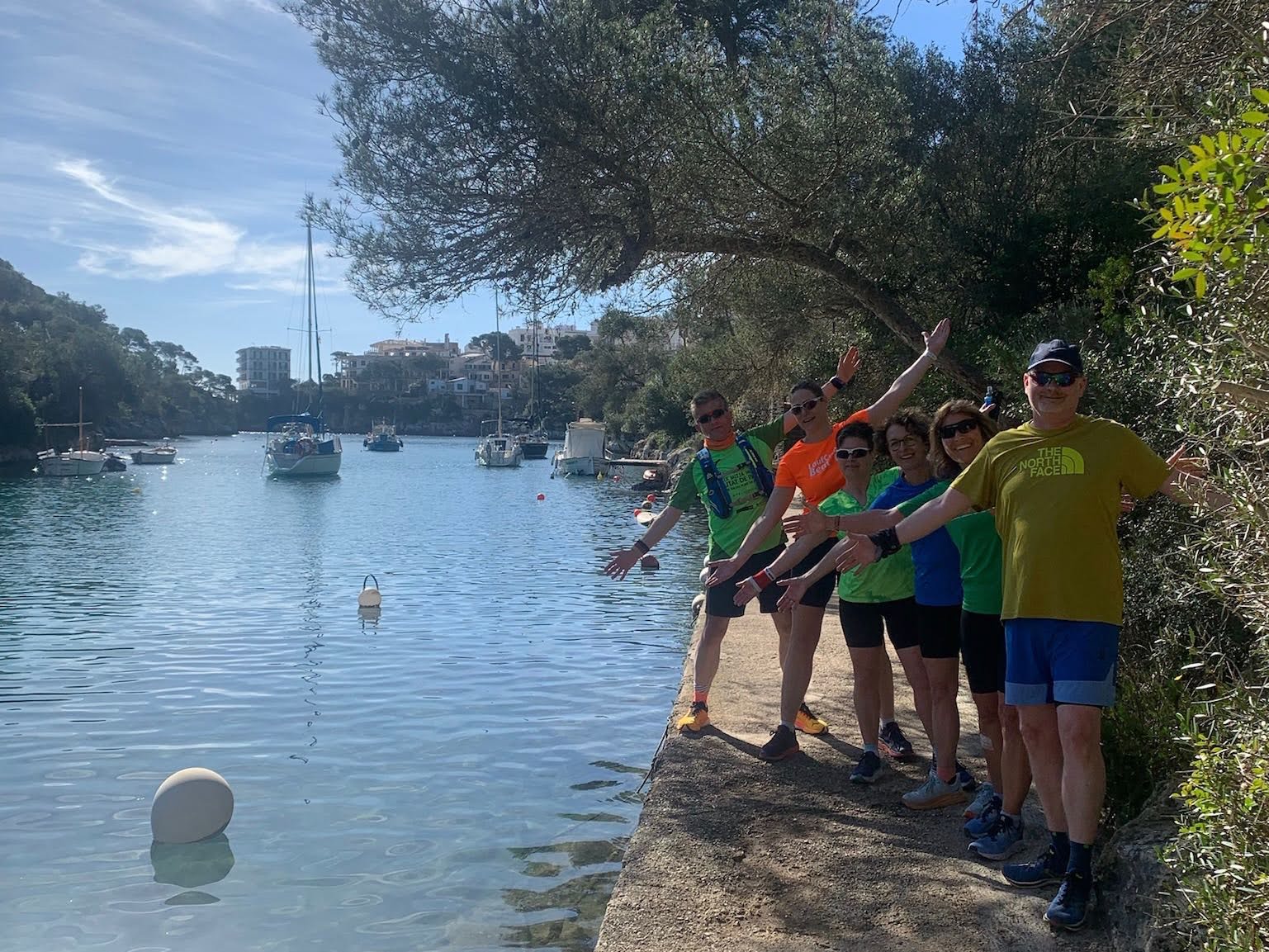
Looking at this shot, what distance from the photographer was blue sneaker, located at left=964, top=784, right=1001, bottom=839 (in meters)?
4.64

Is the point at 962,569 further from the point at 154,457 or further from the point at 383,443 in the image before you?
the point at 383,443

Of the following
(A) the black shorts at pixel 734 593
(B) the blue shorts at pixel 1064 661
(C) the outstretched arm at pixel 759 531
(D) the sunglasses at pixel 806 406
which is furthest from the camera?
(A) the black shorts at pixel 734 593

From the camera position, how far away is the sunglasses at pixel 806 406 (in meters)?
5.83

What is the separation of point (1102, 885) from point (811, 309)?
1049cm

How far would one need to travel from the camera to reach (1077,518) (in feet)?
12.2

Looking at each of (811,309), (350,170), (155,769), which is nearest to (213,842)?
(155,769)

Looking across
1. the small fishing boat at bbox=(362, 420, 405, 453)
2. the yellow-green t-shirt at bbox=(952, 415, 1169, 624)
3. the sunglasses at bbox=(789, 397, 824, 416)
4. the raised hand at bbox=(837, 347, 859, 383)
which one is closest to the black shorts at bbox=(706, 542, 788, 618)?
the sunglasses at bbox=(789, 397, 824, 416)

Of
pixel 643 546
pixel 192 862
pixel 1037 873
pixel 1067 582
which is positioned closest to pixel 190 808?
pixel 192 862

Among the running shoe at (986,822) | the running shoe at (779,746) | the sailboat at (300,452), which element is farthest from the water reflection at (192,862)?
the sailboat at (300,452)

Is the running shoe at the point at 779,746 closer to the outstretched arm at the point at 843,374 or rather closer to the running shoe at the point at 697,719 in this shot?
the running shoe at the point at 697,719

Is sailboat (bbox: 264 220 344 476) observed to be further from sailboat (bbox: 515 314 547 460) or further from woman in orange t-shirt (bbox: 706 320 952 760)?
woman in orange t-shirt (bbox: 706 320 952 760)

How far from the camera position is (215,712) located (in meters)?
10.3

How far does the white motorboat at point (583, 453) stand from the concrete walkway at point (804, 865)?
55.6m

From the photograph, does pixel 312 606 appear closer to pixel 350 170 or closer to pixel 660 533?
pixel 350 170
